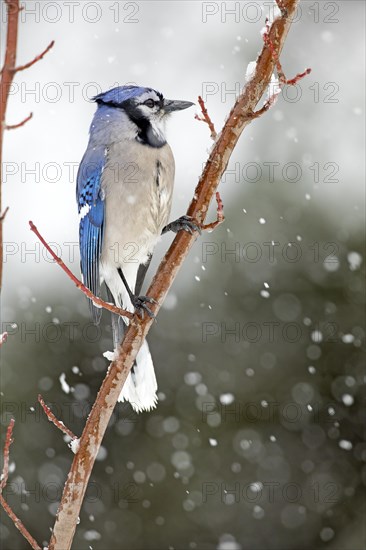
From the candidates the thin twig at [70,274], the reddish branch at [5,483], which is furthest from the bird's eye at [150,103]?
the reddish branch at [5,483]

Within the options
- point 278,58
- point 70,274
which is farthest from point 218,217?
point 70,274

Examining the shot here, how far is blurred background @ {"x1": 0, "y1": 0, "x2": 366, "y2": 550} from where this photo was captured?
439 centimetres

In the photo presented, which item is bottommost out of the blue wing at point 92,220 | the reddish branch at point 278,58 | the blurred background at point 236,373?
the blurred background at point 236,373

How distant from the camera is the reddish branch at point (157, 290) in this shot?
149 centimetres

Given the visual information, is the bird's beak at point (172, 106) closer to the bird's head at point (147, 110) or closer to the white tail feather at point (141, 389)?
the bird's head at point (147, 110)

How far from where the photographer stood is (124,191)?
2.60m

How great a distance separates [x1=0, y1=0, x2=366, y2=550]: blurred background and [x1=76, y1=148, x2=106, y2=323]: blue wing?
1.66 m

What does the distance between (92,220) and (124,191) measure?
0.62ft

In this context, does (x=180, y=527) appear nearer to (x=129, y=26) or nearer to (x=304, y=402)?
(x=304, y=402)

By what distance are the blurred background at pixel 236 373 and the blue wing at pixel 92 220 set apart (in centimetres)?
166

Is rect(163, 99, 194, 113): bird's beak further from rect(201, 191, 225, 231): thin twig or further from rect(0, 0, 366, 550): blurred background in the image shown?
rect(0, 0, 366, 550): blurred background

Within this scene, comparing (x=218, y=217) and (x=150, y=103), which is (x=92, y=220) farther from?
(x=218, y=217)

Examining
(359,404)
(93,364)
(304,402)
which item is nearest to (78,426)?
(93,364)

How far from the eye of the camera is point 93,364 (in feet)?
14.5
